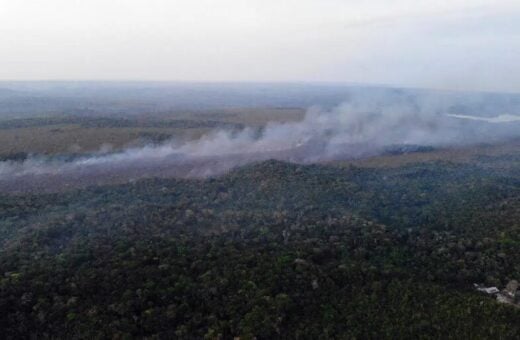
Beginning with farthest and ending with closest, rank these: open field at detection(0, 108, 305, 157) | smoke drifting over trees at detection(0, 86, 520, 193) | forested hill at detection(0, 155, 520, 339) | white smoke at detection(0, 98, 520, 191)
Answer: open field at detection(0, 108, 305, 157)
white smoke at detection(0, 98, 520, 191)
smoke drifting over trees at detection(0, 86, 520, 193)
forested hill at detection(0, 155, 520, 339)

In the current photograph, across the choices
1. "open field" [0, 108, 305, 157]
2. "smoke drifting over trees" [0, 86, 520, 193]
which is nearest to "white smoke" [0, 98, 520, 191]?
Result: "smoke drifting over trees" [0, 86, 520, 193]

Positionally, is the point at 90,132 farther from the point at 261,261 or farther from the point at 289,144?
the point at 261,261

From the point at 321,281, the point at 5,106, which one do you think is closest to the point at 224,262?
the point at 321,281

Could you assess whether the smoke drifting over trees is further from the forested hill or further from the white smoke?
the forested hill

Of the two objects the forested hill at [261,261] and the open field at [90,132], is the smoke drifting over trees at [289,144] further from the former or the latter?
the forested hill at [261,261]

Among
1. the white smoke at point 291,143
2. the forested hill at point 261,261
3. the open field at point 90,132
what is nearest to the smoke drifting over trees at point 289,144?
the white smoke at point 291,143

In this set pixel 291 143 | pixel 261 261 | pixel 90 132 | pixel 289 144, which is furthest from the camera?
pixel 90 132

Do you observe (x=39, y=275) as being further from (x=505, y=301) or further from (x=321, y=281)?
(x=505, y=301)

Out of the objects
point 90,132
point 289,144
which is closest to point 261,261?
point 289,144
